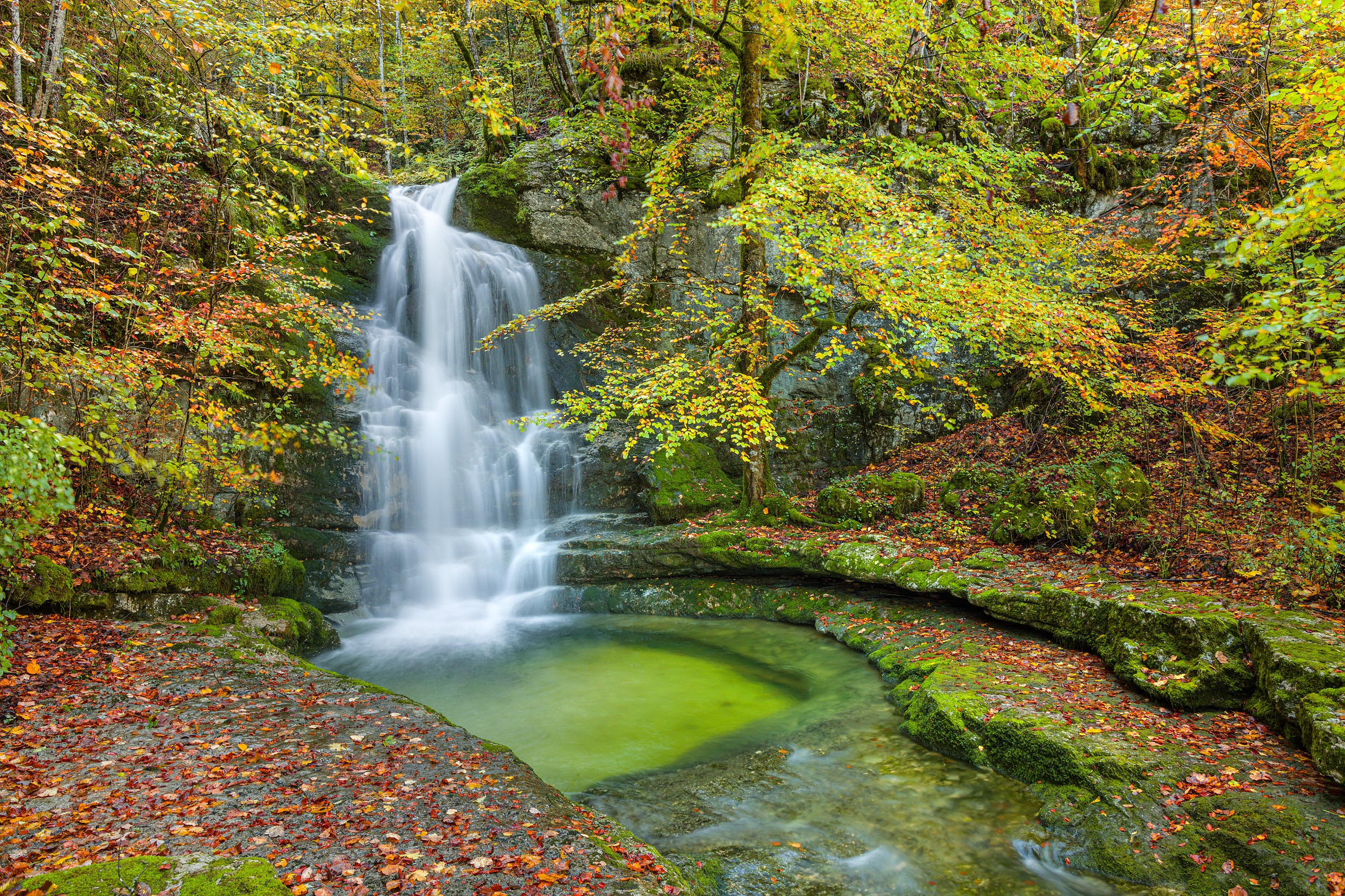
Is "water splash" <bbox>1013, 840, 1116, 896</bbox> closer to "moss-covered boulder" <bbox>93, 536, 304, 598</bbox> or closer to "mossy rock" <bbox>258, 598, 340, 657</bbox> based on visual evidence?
"mossy rock" <bbox>258, 598, 340, 657</bbox>

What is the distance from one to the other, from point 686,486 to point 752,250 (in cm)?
451

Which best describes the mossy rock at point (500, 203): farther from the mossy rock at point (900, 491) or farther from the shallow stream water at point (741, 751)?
the mossy rock at point (900, 491)

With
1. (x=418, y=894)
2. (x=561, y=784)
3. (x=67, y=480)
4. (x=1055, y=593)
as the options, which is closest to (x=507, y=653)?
(x=561, y=784)

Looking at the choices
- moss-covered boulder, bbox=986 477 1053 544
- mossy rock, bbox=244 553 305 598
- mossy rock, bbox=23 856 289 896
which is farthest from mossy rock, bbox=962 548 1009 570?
mossy rock, bbox=244 553 305 598

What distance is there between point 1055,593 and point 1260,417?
7030mm

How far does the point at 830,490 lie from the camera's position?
11.2 metres

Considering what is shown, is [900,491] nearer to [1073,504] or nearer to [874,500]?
[874,500]

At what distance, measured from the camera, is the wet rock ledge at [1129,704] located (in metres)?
3.76

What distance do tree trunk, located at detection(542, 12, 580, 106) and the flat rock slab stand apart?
1577 cm

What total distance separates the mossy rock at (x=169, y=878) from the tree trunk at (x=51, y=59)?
7.47 m

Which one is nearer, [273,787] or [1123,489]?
[273,787]

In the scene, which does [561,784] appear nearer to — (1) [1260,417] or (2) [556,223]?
(1) [1260,417]

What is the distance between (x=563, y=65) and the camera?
16984 mm

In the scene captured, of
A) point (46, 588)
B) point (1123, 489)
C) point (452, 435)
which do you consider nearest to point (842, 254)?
point (1123, 489)
